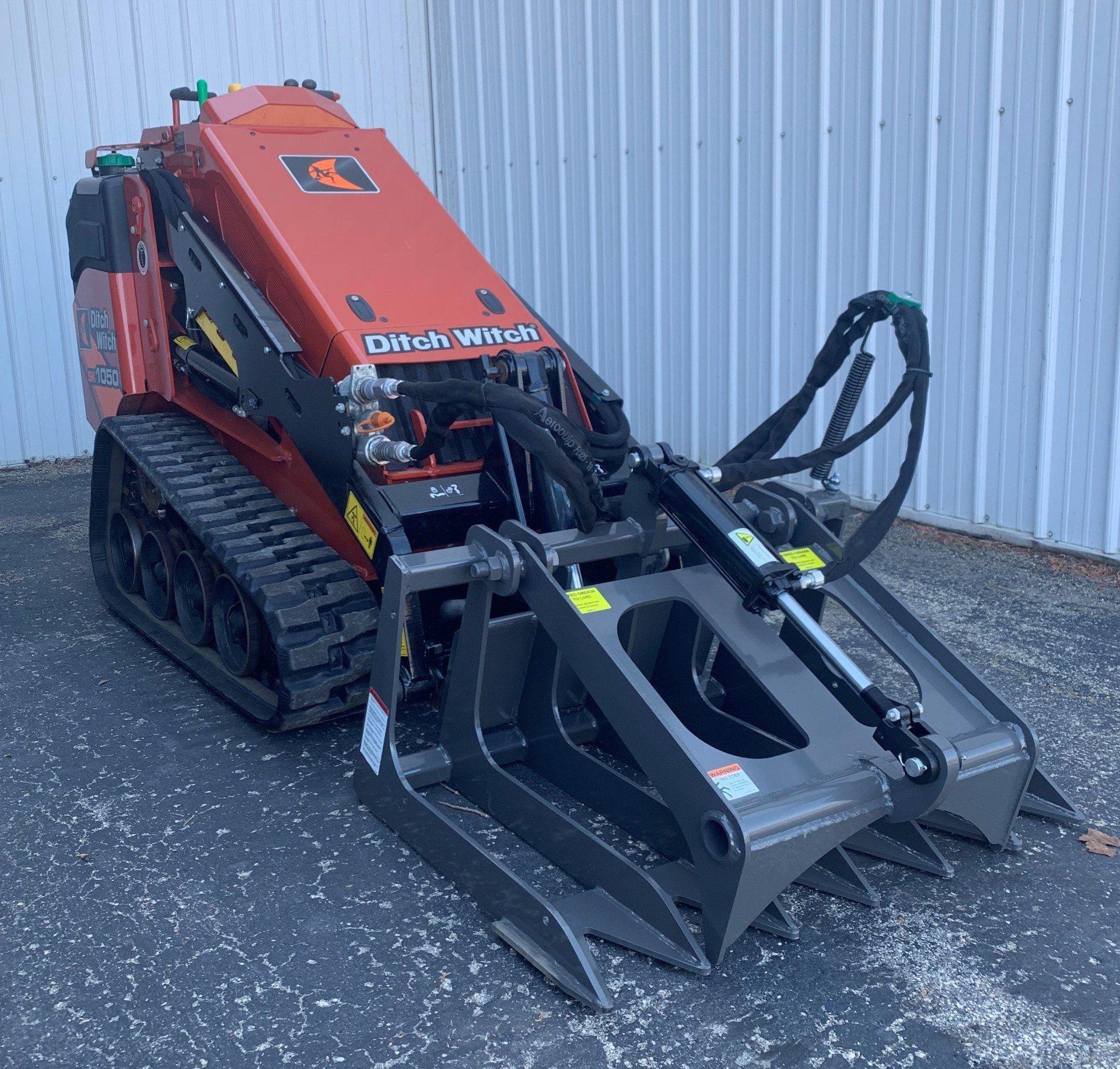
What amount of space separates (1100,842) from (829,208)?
3.76 meters

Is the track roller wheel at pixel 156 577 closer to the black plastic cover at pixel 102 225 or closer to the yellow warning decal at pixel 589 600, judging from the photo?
the black plastic cover at pixel 102 225

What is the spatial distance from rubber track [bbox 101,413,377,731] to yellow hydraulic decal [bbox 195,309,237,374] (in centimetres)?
36

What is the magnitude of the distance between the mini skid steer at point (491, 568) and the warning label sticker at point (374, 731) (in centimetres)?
1

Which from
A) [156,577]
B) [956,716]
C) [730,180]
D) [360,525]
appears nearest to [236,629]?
[360,525]

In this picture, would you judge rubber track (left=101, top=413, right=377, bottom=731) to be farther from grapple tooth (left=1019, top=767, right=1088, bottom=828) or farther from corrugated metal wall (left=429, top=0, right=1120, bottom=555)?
corrugated metal wall (left=429, top=0, right=1120, bottom=555)

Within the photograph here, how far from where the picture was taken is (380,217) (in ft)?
13.0

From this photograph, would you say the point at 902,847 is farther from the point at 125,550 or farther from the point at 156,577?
the point at 125,550

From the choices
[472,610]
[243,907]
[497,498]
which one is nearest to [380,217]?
[497,498]

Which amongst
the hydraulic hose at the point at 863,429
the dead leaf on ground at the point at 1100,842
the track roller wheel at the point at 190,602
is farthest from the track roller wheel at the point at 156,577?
the dead leaf on ground at the point at 1100,842

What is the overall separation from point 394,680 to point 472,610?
0.81 feet

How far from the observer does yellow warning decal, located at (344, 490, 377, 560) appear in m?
3.19

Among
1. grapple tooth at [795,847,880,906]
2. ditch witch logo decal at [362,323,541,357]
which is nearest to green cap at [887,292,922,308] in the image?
grapple tooth at [795,847,880,906]

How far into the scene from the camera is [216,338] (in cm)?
383

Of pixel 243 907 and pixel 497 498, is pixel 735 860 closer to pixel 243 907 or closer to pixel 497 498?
pixel 243 907
